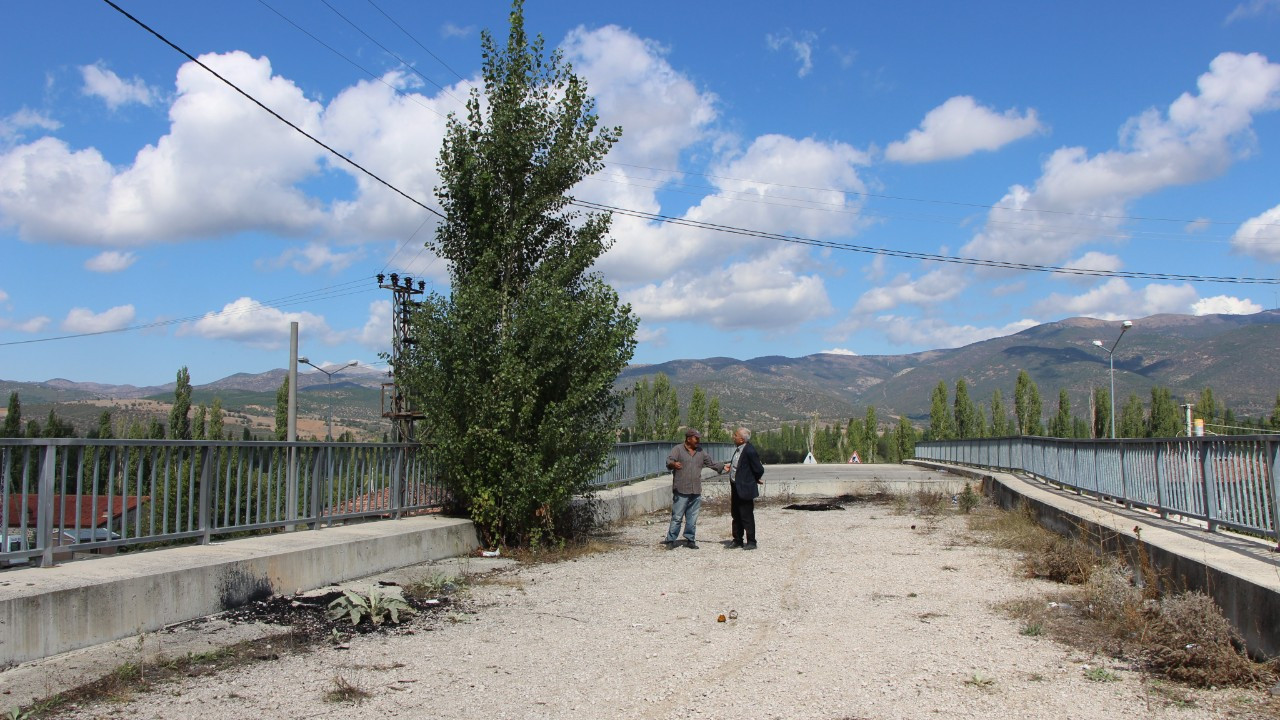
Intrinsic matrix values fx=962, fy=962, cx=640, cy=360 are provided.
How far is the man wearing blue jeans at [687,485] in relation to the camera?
13906 mm

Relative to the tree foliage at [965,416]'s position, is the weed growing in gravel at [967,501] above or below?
below

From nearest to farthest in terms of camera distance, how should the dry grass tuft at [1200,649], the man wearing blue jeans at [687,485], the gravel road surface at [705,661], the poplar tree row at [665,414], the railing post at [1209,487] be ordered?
the gravel road surface at [705,661]
the dry grass tuft at [1200,649]
the railing post at [1209,487]
the man wearing blue jeans at [687,485]
the poplar tree row at [665,414]

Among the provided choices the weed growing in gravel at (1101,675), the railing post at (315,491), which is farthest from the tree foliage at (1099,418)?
the weed growing in gravel at (1101,675)

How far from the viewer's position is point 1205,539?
362 inches

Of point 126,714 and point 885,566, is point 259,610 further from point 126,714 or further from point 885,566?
point 885,566

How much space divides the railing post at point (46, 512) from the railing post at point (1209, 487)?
412 inches

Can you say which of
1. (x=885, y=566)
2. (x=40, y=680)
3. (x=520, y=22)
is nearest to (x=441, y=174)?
(x=520, y=22)

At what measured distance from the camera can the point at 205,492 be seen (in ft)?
29.4

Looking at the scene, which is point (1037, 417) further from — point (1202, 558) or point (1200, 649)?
point (1200, 649)

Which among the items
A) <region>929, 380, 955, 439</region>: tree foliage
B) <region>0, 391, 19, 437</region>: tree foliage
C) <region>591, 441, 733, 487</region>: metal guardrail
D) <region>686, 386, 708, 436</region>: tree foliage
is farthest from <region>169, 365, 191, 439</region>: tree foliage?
<region>591, 441, 733, 487</region>: metal guardrail

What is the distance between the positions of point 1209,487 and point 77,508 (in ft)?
34.4

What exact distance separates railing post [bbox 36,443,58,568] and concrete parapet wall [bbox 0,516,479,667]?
155 mm

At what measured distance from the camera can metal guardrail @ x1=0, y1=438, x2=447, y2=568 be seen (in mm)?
7238

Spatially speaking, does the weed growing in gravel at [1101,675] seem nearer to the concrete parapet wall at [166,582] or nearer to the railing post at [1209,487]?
the railing post at [1209,487]
